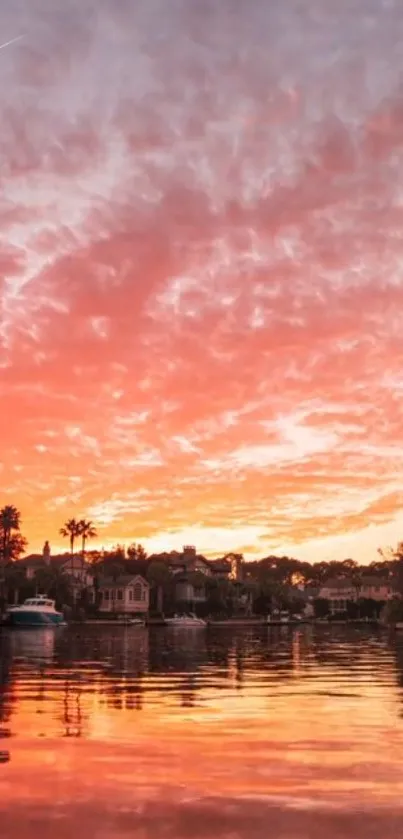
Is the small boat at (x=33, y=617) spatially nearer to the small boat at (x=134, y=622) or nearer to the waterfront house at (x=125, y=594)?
the small boat at (x=134, y=622)

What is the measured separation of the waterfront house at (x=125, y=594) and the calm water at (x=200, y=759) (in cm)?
15229

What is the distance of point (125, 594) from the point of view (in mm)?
185250

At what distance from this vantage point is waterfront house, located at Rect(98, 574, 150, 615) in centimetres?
18525

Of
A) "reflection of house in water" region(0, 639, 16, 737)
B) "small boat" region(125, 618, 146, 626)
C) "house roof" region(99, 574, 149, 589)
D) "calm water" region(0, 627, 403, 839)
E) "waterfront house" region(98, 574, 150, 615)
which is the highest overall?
"house roof" region(99, 574, 149, 589)

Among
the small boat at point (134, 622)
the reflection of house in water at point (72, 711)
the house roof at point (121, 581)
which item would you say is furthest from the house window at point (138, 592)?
the reflection of house in water at point (72, 711)

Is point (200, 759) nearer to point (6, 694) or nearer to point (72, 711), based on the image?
point (72, 711)

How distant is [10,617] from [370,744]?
11719 cm

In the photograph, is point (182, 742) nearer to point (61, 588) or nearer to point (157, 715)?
point (157, 715)

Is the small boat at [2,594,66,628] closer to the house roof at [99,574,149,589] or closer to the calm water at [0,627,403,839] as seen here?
the house roof at [99,574,149,589]

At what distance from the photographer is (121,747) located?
18.5m

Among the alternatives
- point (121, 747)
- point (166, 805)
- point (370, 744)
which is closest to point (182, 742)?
point (121, 747)

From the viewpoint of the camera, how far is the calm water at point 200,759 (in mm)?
12227

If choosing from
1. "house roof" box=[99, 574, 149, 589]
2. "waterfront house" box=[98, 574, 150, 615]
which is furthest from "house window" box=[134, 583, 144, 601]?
"house roof" box=[99, 574, 149, 589]

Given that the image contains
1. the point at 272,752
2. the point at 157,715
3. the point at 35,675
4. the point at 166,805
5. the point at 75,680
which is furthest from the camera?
the point at 35,675
